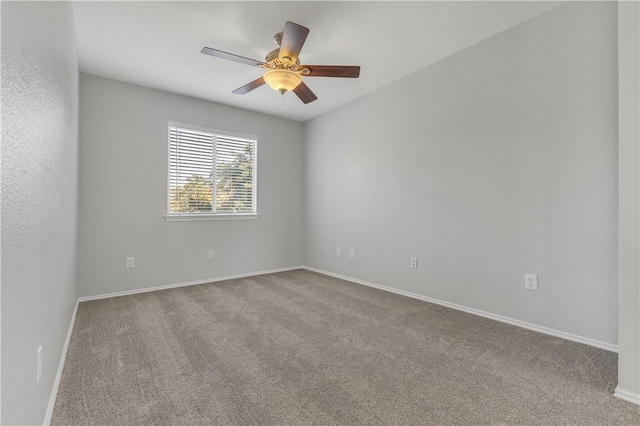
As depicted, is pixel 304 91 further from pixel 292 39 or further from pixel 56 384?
pixel 56 384

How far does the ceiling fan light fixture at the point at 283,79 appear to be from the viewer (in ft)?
7.96

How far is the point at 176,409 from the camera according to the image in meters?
1.53

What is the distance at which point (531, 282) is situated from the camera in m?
2.53

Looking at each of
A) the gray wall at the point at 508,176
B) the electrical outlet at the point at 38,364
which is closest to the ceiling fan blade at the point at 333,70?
the gray wall at the point at 508,176

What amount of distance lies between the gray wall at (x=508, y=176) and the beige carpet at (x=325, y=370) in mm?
402

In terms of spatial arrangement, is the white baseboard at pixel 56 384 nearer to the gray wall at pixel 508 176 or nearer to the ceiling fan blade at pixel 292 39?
the ceiling fan blade at pixel 292 39

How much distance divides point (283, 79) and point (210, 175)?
2.30 metres
